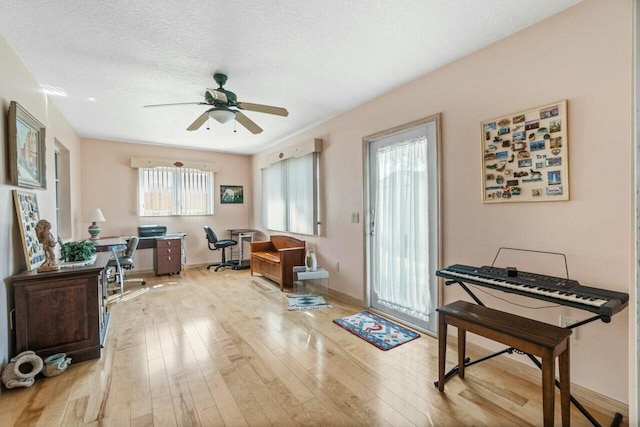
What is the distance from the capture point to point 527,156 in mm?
2098

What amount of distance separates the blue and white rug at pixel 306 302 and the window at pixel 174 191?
128 inches

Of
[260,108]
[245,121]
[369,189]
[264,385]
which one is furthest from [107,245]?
[369,189]

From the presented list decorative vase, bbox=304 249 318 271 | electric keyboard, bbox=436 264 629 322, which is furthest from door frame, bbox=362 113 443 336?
decorative vase, bbox=304 249 318 271

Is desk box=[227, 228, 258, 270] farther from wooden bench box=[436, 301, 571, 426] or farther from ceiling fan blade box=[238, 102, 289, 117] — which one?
wooden bench box=[436, 301, 571, 426]

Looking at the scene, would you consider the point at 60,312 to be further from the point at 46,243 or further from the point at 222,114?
the point at 222,114

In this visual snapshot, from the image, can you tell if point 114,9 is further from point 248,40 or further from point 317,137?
point 317,137

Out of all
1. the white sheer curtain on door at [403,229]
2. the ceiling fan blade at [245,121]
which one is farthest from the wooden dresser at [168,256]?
the white sheer curtain on door at [403,229]

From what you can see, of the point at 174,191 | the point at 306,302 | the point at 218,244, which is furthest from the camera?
the point at 174,191

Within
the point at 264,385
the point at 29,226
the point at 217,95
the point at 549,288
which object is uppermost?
the point at 217,95

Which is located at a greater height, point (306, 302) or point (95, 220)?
point (95, 220)

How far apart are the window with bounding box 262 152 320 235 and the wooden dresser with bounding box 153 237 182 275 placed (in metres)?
1.69

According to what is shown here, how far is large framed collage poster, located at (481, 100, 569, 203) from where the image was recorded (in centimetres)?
195

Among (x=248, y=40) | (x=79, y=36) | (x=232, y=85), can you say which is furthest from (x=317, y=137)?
(x=79, y=36)

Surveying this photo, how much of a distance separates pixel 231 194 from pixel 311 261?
3.21 meters
